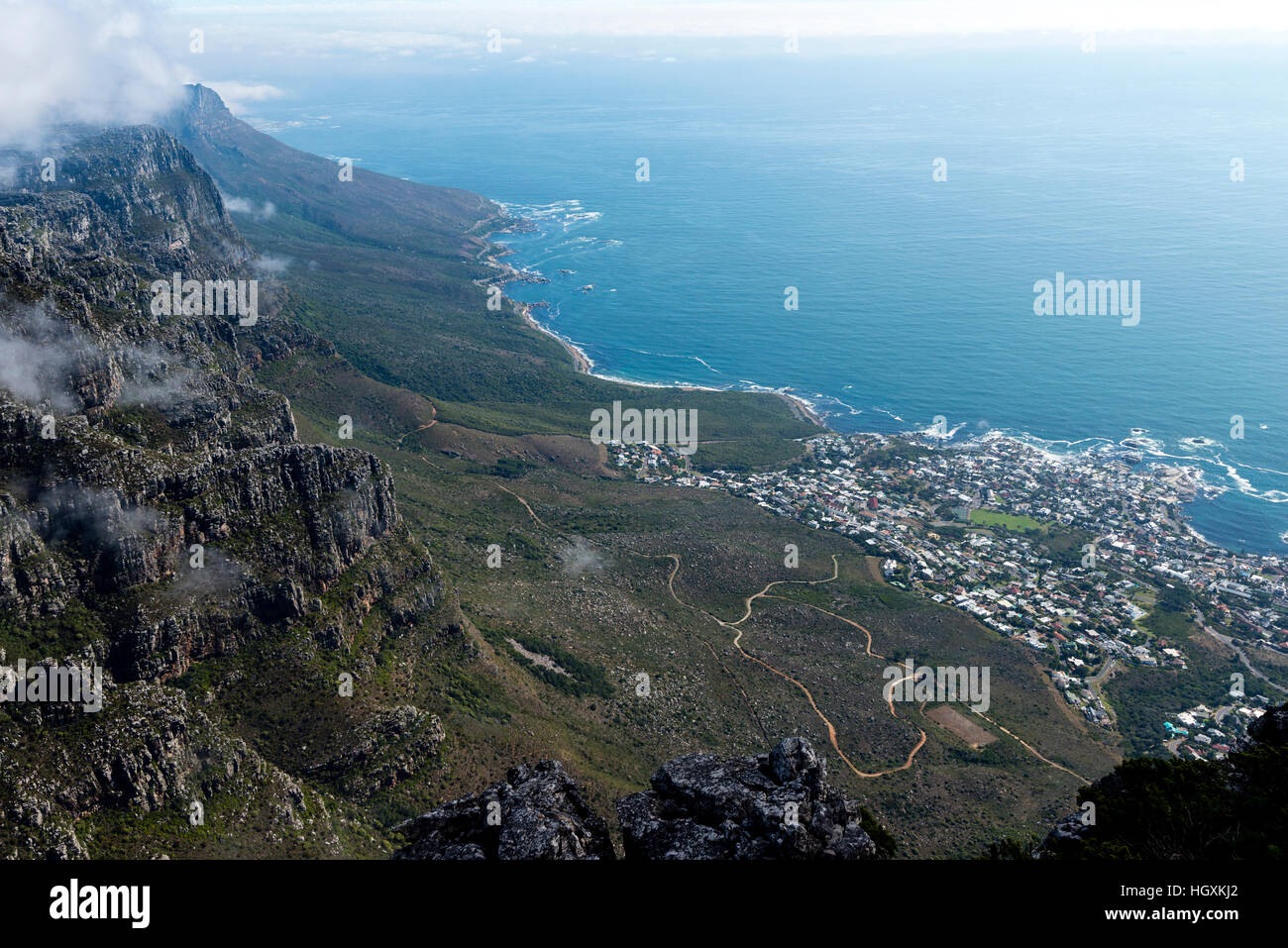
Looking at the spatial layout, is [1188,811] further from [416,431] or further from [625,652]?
[416,431]

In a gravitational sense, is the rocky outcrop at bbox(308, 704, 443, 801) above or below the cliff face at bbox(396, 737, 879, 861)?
below

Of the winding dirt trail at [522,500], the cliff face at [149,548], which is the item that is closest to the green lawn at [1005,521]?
the winding dirt trail at [522,500]

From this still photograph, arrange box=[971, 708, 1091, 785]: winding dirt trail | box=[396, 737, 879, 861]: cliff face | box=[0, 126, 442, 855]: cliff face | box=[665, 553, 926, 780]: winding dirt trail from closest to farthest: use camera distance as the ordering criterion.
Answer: box=[396, 737, 879, 861]: cliff face → box=[0, 126, 442, 855]: cliff face → box=[665, 553, 926, 780]: winding dirt trail → box=[971, 708, 1091, 785]: winding dirt trail

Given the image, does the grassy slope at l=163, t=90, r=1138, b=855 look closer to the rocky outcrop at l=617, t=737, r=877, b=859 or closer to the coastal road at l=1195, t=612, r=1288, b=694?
the rocky outcrop at l=617, t=737, r=877, b=859

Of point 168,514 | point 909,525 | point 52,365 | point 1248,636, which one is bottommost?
point 1248,636

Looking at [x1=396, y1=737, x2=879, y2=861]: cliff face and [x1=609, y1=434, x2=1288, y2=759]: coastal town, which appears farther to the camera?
[x1=609, y1=434, x2=1288, y2=759]: coastal town

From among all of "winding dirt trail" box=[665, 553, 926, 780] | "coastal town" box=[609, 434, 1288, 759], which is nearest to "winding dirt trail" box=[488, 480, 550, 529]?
"winding dirt trail" box=[665, 553, 926, 780]
